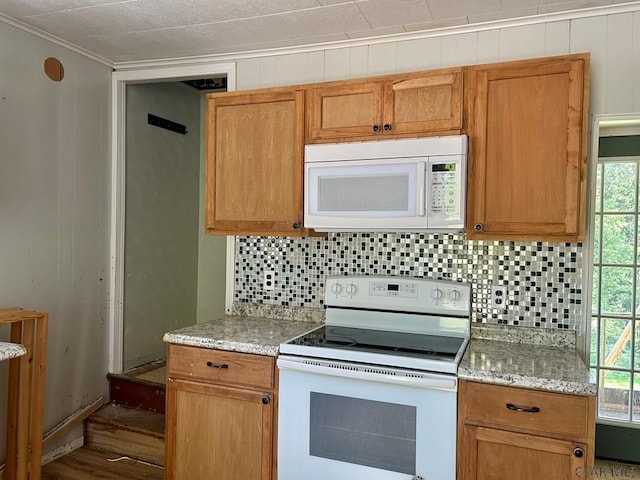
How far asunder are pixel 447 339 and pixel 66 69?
8.30 ft

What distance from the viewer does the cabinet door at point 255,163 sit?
2430 mm

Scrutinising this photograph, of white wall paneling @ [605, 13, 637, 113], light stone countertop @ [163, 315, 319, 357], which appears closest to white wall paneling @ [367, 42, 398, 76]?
white wall paneling @ [605, 13, 637, 113]

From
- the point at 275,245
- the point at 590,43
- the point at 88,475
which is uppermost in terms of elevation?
the point at 590,43

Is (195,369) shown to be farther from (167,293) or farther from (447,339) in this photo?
(167,293)

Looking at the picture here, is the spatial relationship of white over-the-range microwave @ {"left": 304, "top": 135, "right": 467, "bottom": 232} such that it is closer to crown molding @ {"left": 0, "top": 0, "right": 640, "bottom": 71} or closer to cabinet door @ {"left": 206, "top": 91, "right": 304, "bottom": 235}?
cabinet door @ {"left": 206, "top": 91, "right": 304, "bottom": 235}

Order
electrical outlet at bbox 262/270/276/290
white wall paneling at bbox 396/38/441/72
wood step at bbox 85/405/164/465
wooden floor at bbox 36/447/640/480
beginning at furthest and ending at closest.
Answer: wood step at bbox 85/405/164/465 → electrical outlet at bbox 262/270/276/290 → wooden floor at bbox 36/447/640/480 → white wall paneling at bbox 396/38/441/72

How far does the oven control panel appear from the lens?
2.35 meters

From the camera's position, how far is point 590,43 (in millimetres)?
2227

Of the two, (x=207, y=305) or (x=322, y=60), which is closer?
(x=322, y=60)

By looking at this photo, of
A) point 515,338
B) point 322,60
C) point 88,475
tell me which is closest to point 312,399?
point 515,338

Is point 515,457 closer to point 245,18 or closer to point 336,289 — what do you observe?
point 336,289

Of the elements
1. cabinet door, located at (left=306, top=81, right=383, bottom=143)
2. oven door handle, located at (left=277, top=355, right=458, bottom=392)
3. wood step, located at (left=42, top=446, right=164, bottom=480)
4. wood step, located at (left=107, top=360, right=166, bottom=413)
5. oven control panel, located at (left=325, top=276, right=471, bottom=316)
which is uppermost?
cabinet door, located at (left=306, top=81, right=383, bottom=143)

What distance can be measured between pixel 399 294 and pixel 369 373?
1.99ft

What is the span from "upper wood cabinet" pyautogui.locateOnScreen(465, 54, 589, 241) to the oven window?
2.67ft
